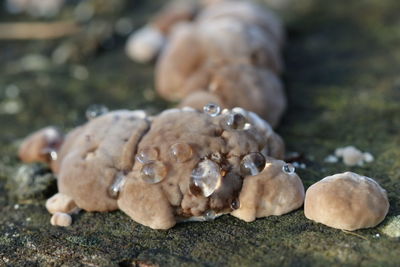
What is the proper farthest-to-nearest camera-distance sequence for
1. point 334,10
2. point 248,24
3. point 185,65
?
point 334,10 → point 248,24 → point 185,65

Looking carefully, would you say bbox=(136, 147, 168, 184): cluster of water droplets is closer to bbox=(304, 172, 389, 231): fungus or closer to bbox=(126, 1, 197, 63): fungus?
bbox=(304, 172, 389, 231): fungus

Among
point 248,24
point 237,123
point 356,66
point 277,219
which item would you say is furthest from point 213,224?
point 356,66

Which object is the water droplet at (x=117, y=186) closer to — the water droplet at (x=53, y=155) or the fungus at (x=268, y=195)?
the fungus at (x=268, y=195)

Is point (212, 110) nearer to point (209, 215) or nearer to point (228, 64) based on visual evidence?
point (209, 215)

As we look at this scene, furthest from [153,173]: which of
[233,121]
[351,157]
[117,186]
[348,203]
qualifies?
[351,157]

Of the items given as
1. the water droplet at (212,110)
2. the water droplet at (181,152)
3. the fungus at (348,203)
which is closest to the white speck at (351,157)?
the fungus at (348,203)

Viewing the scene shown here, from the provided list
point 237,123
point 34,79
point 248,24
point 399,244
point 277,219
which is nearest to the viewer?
point 399,244

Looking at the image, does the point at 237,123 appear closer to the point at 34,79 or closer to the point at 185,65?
the point at 185,65

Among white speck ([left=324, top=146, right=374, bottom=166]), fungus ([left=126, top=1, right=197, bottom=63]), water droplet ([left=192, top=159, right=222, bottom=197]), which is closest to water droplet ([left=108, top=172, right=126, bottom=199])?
water droplet ([left=192, top=159, right=222, bottom=197])
